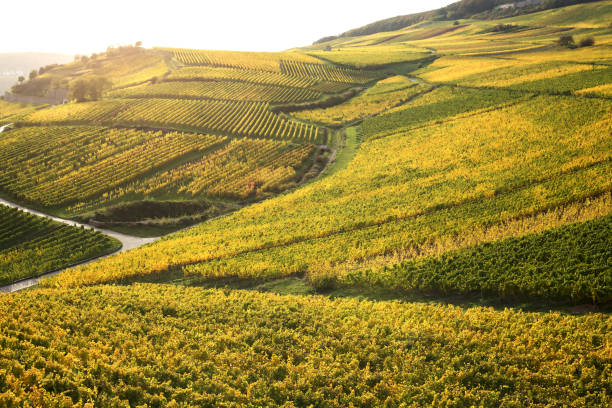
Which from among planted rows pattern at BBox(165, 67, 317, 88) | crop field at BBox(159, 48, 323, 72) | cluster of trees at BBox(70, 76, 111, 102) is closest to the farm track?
planted rows pattern at BBox(165, 67, 317, 88)

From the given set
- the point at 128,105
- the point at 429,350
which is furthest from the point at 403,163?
the point at 128,105

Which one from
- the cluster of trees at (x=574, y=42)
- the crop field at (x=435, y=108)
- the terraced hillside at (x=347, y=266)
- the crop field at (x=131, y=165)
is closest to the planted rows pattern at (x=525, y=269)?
the terraced hillside at (x=347, y=266)

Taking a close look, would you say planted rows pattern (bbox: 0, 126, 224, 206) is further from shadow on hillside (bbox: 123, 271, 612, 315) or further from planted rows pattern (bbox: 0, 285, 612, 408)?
planted rows pattern (bbox: 0, 285, 612, 408)

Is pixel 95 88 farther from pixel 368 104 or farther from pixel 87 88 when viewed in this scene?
pixel 368 104

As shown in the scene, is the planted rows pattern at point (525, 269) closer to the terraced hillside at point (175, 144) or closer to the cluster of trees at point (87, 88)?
the terraced hillside at point (175, 144)

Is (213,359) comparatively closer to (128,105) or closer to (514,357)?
(514,357)

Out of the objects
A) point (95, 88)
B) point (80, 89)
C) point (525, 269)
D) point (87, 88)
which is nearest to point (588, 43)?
point (525, 269)
